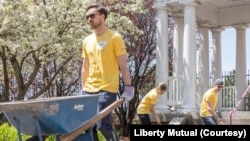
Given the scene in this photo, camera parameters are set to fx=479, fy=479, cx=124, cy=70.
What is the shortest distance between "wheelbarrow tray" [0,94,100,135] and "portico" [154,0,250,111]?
9576 millimetres

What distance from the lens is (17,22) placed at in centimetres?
1227

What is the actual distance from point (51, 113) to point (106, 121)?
0.92 metres

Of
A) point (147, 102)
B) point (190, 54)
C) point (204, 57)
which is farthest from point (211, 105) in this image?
point (204, 57)

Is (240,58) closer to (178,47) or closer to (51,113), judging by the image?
(178,47)

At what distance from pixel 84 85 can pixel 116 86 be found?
463 mm

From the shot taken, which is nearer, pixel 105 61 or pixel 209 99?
pixel 105 61

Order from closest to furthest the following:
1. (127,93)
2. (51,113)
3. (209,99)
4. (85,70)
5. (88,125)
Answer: (51,113) → (88,125) → (127,93) → (85,70) → (209,99)

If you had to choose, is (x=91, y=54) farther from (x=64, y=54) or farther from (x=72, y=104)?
(x=64, y=54)

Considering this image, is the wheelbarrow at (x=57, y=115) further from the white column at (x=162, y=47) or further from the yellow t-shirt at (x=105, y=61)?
the white column at (x=162, y=47)

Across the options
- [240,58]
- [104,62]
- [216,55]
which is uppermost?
[104,62]

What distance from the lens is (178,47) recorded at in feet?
52.9

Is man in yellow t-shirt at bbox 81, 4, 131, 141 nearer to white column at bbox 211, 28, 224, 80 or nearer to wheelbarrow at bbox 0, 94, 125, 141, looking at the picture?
wheelbarrow at bbox 0, 94, 125, 141

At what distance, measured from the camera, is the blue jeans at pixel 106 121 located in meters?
5.25

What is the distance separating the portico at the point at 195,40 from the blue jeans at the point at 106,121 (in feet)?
29.5
